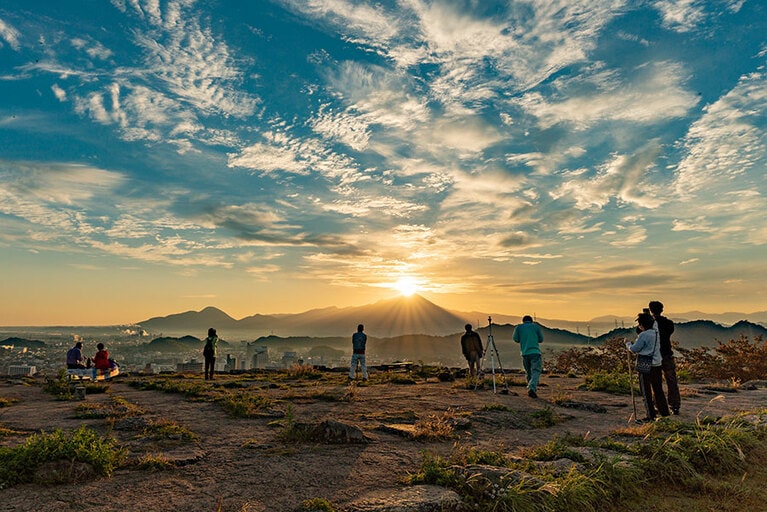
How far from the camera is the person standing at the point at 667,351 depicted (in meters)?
10.8

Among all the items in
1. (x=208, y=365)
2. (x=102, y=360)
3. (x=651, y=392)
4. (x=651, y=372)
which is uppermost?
(x=651, y=372)

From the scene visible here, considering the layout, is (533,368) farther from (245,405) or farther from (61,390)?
(61,390)

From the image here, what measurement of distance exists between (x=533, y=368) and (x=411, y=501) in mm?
9874

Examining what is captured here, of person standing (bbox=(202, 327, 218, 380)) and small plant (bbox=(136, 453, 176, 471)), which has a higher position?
person standing (bbox=(202, 327, 218, 380))

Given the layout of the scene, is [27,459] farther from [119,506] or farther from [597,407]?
[597,407]

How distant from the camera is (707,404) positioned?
1252 centimetres

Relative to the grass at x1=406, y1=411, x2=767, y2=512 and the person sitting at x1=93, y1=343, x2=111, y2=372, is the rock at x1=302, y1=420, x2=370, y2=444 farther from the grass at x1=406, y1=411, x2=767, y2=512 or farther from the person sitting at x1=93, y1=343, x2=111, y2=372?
the person sitting at x1=93, y1=343, x2=111, y2=372

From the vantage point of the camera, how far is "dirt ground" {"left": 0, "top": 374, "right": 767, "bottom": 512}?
5.26 m

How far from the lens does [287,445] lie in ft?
25.0

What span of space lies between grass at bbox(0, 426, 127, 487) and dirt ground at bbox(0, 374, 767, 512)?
0.18 m

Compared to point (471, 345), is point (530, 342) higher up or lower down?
higher up

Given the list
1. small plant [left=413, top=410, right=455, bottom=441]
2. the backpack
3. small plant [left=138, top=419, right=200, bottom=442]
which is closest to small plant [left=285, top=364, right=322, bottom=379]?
the backpack

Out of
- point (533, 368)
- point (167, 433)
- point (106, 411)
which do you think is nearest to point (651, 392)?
point (533, 368)

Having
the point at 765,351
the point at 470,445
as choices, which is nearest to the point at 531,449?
the point at 470,445
